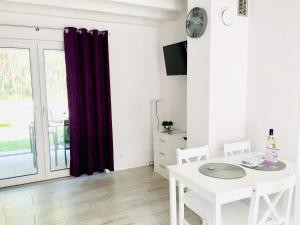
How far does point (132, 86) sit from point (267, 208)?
2.98 metres

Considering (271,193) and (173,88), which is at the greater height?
(173,88)

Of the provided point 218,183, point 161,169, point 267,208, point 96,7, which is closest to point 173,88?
point 161,169

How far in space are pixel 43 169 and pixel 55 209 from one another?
102 cm

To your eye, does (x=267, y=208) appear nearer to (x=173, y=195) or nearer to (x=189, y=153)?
(x=173, y=195)

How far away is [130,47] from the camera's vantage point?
4.07 metres

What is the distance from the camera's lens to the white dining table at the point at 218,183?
5.09 ft

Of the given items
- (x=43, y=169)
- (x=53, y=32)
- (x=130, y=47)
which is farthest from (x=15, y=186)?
(x=130, y=47)

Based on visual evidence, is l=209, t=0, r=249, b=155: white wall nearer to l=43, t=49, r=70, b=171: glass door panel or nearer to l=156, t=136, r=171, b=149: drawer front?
l=156, t=136, r=171, b=149: drawer front

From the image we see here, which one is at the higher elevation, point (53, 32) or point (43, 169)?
point (53, 32)

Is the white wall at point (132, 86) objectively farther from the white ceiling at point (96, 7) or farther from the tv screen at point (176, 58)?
the tv screen at point (176, 58)

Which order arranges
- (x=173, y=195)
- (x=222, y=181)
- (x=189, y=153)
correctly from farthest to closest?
(x=189, y=153) < (x=173, y=195) < (x=222, y=181)

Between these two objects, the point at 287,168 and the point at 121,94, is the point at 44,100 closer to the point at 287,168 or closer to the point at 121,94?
the point at 121,94

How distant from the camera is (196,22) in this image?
2.65 meters

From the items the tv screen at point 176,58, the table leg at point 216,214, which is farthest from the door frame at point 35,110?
the table leg at point 216,214
